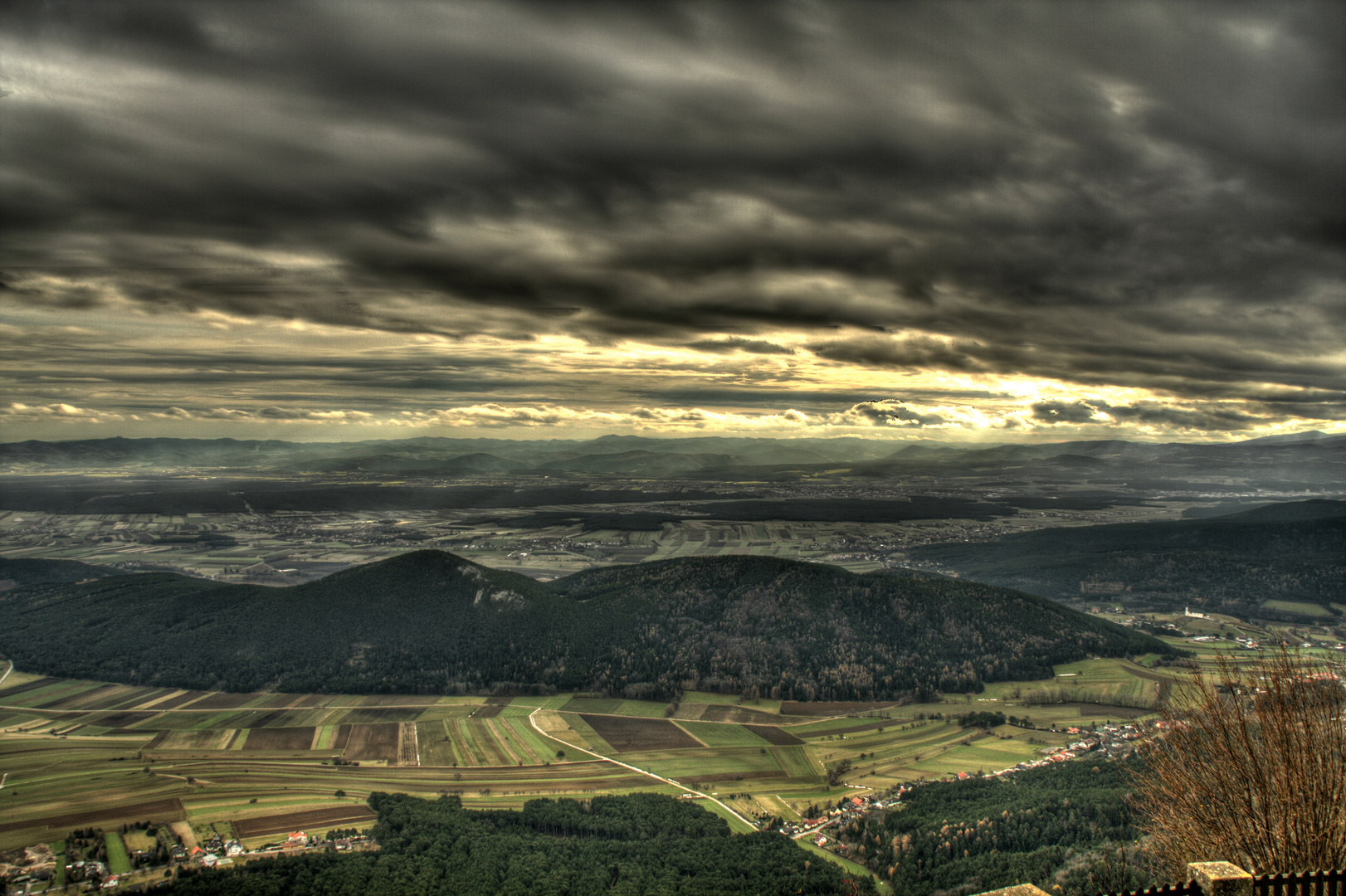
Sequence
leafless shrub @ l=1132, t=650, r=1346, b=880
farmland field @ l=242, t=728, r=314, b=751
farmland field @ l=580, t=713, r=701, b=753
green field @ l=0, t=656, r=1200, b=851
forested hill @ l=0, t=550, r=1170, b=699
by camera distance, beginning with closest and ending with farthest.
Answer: leafless shrub @ l=1132, t=650, r=1346, b=880, green field @ l=0, t=656, r=1200, b=851, farmland field @ l=242, t=728, r=314, b=751, farmland field @ l=580, t=713, r=701, b=753, forested hill @ l=0, t=550, r=1170, b=699

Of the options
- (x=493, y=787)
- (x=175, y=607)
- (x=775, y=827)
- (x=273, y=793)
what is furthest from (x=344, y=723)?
(x=175, y=607)

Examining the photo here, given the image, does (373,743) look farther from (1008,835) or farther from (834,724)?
(1008,835)

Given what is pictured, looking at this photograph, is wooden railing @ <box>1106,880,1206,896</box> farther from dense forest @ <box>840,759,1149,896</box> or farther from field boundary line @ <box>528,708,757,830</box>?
field boundary line @ <box>528,708,757,830</box>

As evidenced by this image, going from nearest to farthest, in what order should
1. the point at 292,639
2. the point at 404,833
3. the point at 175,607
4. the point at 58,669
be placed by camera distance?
the point at 404,833
the point at 58,669
the point at 292,639
the point at 175,607

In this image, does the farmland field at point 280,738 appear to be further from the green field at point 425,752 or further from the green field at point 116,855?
the green field at point 116,855

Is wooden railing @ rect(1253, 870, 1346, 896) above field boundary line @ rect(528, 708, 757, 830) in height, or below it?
above

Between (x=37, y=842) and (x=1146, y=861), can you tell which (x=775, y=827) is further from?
(x=37, y=842)

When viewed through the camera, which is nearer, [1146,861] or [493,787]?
[1146,861]

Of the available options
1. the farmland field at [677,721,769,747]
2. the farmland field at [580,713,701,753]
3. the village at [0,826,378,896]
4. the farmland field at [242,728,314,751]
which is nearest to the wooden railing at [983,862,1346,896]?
the village at [0,826,378,896]
